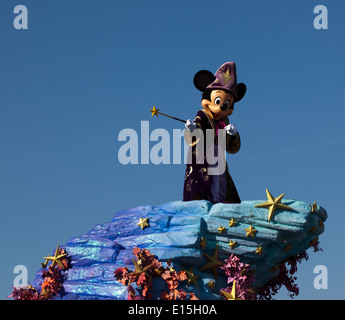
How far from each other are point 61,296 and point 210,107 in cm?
483

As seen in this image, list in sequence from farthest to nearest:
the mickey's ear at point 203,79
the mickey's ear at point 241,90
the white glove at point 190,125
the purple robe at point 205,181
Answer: the mickey's ear at point 241,90 → the mickey's ear at point 203,79 → the purple robe at point 205,181 → the white glove at point 190,125

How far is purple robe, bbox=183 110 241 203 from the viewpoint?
12312mm

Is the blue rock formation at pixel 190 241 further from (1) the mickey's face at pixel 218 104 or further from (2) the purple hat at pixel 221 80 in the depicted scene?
(2) the purple hat at pixel 221 80

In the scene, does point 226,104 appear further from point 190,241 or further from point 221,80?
point 190,241

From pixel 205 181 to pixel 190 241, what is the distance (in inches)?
67.8

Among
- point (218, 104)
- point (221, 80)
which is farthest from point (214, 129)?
point (221, 80)

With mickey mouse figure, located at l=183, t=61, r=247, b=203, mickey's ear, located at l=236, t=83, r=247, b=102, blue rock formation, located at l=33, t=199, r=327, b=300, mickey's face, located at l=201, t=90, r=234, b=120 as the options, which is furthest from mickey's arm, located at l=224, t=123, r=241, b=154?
blue rock formation, located at l=33, t=199, r=327, b=300

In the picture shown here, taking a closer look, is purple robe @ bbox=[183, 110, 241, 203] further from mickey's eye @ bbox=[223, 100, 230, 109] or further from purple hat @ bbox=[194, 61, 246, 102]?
purple hat @ bbox=[194, 61, 246, 102]

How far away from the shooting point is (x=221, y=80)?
12.8 metres

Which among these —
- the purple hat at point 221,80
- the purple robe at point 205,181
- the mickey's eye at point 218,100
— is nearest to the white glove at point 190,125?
the purple robe at point 205,181

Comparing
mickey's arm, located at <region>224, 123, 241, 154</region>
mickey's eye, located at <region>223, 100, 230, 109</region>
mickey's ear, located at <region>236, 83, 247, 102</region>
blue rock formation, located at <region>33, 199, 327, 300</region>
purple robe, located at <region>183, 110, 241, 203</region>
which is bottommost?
blue rock formation, located at <region>33, 199, 327, 300</region>

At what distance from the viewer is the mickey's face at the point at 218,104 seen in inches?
499
